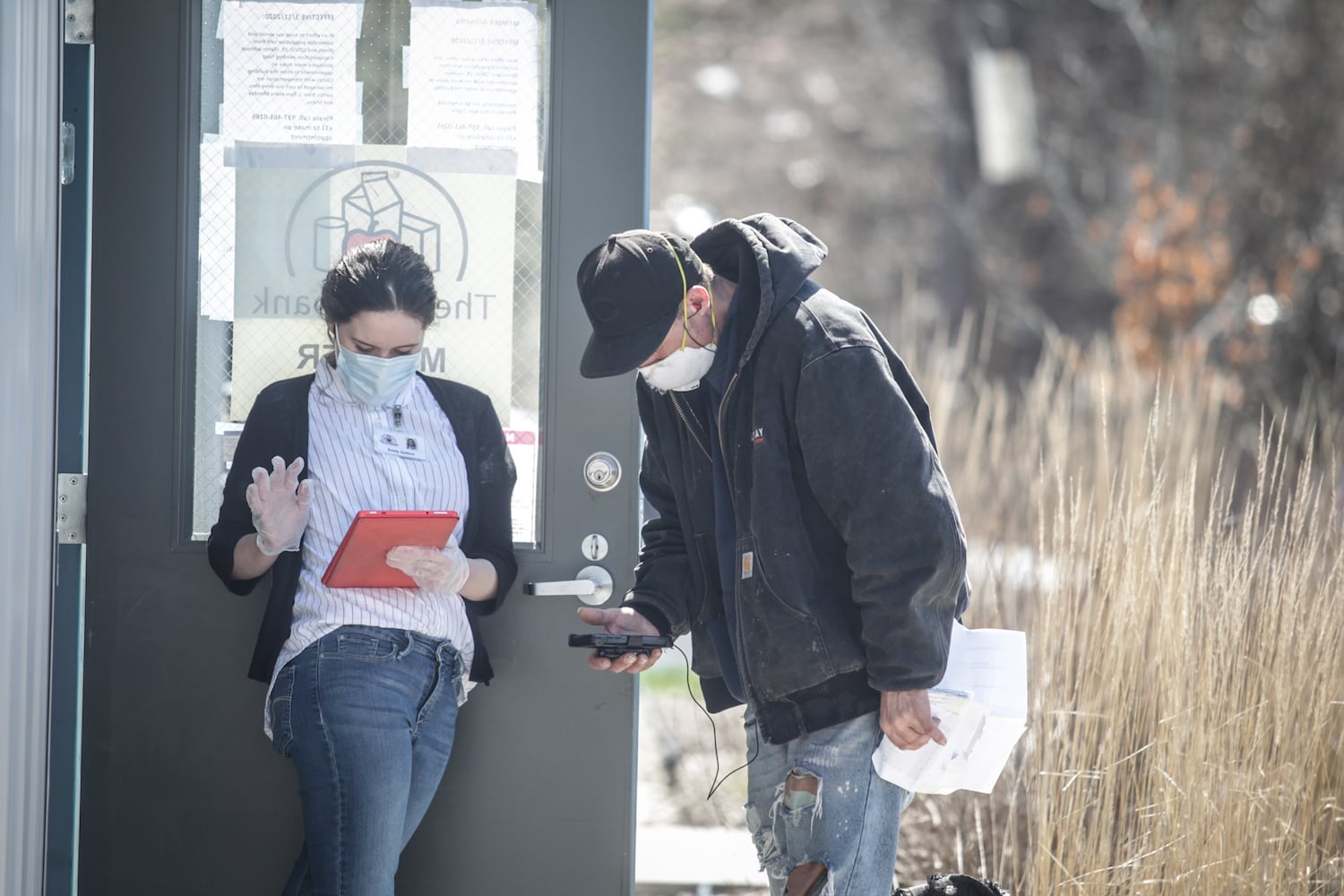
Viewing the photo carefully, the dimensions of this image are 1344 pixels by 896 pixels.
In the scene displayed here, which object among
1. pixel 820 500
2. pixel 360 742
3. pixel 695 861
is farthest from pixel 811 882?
pixel 695 861

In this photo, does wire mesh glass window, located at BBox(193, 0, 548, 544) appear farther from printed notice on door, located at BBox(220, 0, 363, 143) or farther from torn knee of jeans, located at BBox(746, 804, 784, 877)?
torn knee of jeans, located at BBox(746, 804, 784, 877)

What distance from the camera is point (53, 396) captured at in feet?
8.92

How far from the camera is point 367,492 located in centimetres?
252

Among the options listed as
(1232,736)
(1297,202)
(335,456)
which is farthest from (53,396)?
(1297,202)

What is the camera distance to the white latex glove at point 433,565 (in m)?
2.33

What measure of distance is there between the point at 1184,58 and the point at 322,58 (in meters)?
8.68

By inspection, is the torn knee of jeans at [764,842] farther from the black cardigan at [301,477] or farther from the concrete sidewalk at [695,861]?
the concrete sidewalk at [695,861]

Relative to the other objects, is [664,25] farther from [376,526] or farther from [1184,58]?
[376,526]

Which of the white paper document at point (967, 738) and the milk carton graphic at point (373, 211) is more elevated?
the milk carton graphic at point (373, 211)

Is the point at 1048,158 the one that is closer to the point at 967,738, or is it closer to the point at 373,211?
the point at 373,211

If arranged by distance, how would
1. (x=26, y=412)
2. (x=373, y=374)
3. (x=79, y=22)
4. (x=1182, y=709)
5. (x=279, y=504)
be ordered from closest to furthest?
(x=279, y=504) → (x=373, y=374) → (x=26, y=412) → (x=79, y=22) → (x=1182, y=709)

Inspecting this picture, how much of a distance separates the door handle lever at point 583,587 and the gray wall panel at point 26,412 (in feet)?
3.35

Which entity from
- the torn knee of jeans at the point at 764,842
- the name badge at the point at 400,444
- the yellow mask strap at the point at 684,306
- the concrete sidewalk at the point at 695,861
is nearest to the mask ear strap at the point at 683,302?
the yellow mask strap at the point at 684,306

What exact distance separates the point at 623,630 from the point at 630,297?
662mm
